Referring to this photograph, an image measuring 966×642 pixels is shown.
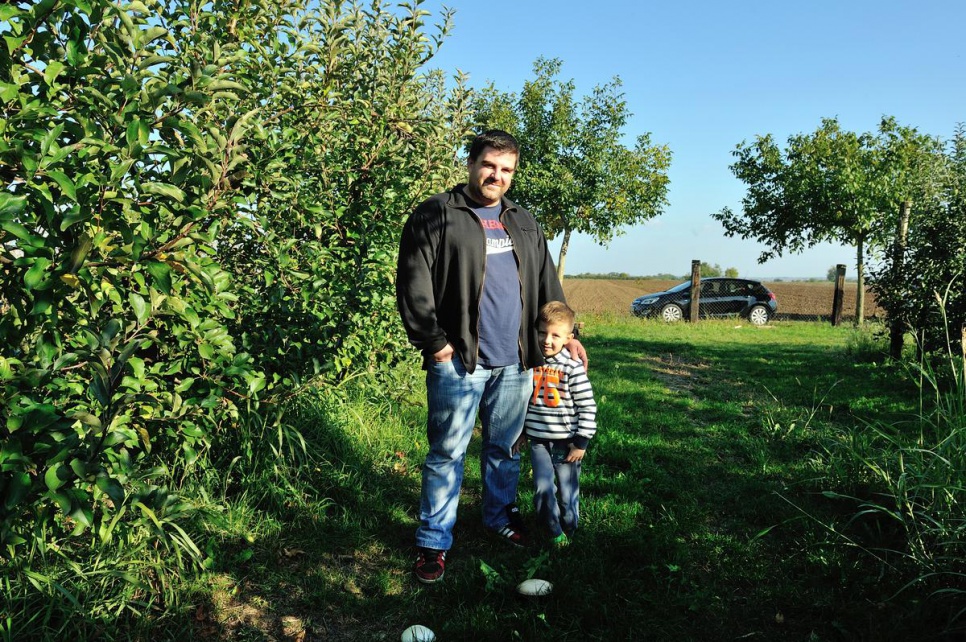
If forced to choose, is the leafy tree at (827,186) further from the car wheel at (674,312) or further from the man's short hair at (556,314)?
the man's short hair at (556,314)

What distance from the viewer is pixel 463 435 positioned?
3.27 meters

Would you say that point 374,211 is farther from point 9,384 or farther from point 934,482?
point 934,482

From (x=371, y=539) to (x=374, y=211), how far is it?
2.16 m

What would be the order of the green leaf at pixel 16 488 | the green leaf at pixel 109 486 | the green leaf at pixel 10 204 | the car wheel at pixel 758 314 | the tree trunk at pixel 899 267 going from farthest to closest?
the car wheel at pixel 758 314
the tree trunk at pixel 899 267
the green leaf at pixel 109 486
the green leaf at pixel 16 488
the green leaf at pixel 10 204

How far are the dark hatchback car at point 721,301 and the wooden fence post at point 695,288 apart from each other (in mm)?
761

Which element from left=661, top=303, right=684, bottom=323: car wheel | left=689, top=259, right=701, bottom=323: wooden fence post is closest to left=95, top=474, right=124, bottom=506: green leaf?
left=689, top=259, right=701, bottom=323: wooden fence post

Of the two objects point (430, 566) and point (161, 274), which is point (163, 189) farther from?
point (430, 566)

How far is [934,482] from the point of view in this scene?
3.21 metres

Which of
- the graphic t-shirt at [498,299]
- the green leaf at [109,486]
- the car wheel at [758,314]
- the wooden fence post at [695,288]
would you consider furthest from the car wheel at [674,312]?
the green leaf at [109,486]

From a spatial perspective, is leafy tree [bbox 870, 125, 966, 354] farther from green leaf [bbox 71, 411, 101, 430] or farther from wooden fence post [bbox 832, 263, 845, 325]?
wooden fence post [bbox 832, 263, 845, 325]

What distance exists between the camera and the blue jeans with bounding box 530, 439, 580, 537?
3.46m

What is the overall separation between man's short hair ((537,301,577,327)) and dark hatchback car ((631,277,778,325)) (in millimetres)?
15108

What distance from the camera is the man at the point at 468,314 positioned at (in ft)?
10.2

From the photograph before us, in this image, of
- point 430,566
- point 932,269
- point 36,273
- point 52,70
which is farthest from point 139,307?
point 932,269
